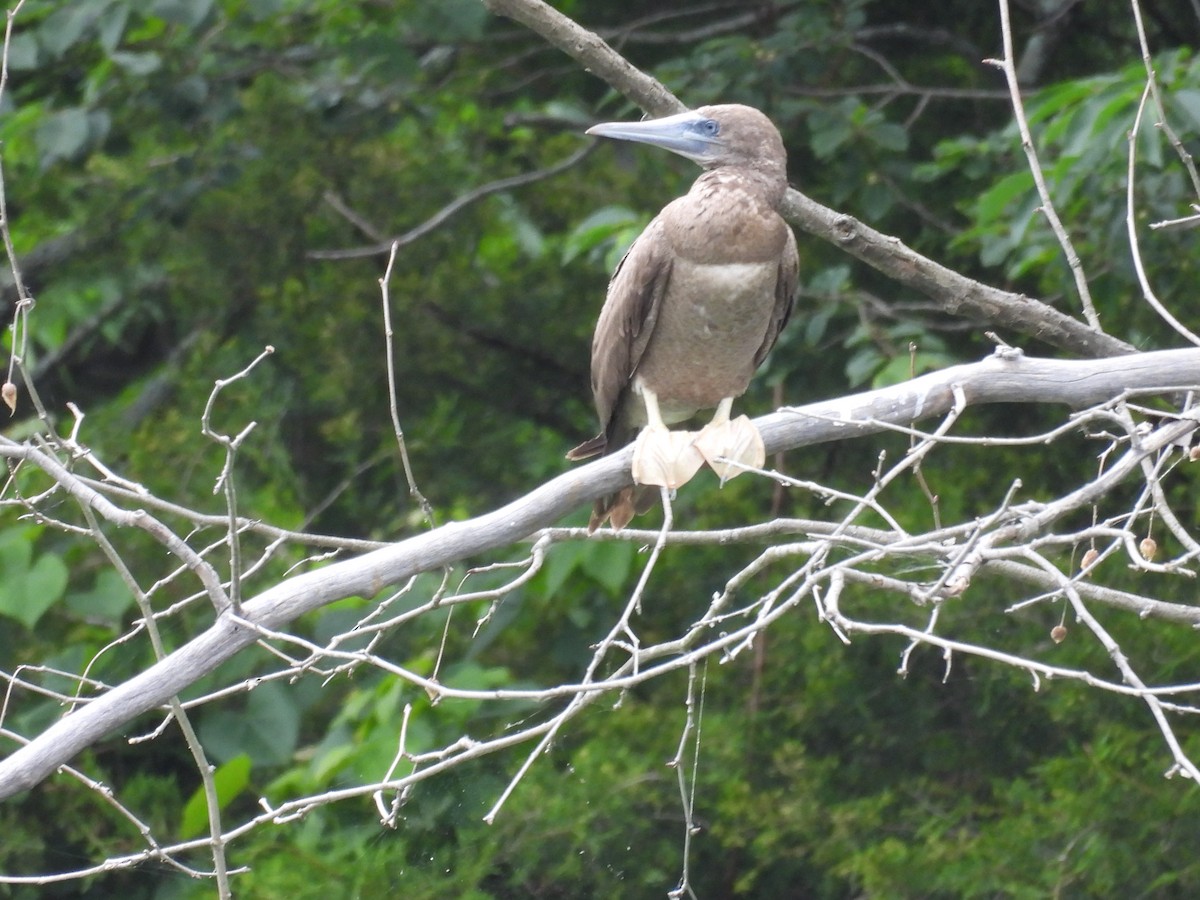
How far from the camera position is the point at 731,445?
321cm

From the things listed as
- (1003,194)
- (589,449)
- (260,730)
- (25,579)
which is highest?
(1003,194)

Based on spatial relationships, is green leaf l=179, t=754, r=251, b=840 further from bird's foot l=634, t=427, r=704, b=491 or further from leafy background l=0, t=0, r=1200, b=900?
bird's foot l=634, t=427, r=704, b=491

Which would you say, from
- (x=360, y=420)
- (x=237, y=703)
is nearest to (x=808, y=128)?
(x=360, y=420)

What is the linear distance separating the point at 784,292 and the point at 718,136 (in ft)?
1.32

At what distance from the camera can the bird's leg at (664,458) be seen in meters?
2.98

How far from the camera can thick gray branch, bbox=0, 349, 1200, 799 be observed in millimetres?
2230

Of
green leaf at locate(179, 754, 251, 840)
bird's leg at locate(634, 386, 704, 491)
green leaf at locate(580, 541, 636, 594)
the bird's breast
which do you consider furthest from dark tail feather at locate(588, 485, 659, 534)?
green leaf at locate(179, 754, 251, 840)

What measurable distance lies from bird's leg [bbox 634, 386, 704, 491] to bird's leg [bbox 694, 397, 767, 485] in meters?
0.03

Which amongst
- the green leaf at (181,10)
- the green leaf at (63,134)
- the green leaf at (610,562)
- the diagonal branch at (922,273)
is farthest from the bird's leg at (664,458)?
the green leaf at (63,134)

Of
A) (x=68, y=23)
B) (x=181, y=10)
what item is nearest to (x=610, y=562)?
(x=181, y=10)

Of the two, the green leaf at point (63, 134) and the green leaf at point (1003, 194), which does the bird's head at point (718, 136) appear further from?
the green leaf at point (63, 134)

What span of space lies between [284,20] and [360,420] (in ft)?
5.11

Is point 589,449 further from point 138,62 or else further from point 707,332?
point 138,62

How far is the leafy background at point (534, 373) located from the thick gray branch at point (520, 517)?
3.99ft
